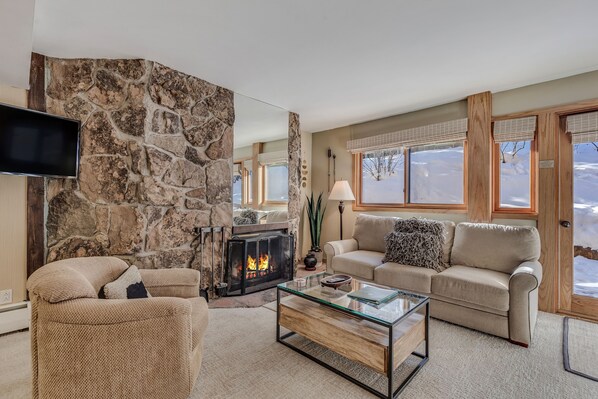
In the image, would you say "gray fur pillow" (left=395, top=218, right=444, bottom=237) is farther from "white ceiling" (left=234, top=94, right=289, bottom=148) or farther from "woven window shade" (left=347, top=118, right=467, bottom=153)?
"white ceiling" (left=234, top=94, right=289, bottom=148)

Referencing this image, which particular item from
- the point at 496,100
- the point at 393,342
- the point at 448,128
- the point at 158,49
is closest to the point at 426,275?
the point at 393,342

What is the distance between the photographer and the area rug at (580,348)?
1.90m

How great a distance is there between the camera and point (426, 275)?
269 centimetres

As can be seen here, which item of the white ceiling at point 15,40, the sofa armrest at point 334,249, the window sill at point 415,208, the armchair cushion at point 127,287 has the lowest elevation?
the sofa armrest at point 334,249

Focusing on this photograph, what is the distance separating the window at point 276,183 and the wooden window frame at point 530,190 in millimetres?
2623

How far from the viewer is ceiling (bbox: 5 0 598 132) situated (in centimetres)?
187

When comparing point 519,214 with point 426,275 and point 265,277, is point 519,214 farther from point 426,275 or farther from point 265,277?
point 265,277

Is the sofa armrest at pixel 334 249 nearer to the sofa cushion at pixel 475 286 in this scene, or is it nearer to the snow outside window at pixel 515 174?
the sofa cushion at pixel 475 286

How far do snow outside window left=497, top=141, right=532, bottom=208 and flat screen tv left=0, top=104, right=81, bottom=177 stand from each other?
14.6 feet

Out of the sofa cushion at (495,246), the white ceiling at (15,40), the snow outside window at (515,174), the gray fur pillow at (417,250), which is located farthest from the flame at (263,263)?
the snow outside window at (515,174)

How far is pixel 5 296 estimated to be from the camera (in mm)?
2340

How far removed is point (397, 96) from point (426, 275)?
214 cm

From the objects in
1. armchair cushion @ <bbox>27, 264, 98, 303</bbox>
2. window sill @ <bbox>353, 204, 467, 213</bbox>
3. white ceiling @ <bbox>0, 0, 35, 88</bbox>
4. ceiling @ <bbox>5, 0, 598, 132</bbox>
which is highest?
ceiling @ <bbox>5, 0, 598, 132</bbox>

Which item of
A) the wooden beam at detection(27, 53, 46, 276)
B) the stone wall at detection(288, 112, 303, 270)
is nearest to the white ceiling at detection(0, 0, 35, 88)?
the wooden beam at detection(27, 53, 46, 276)
